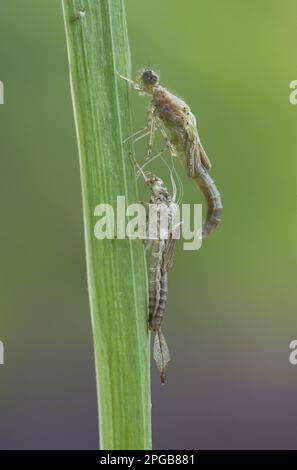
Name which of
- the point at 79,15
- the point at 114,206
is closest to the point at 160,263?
the point at 114,206

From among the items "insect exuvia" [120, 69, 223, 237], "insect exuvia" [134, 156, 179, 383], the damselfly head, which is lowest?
"insect exuvia" [134, 156, 179, 383]

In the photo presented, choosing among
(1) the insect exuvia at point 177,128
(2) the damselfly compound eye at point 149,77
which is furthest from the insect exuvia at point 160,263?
(2) the damselfly compound eye at point 149,77

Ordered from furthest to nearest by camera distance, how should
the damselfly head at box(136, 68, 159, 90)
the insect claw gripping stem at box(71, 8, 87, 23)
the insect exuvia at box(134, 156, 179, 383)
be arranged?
the damselfly head at box(136, 68, 159, 90) → the insect exuvia at box(134, 156, 179, 383) → the insect claw gripping stem at box(71, 8, 87, 23)

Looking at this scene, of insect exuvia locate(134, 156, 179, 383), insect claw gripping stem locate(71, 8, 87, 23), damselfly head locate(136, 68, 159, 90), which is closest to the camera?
insect claw gripping stem locate(71, 8, 87, 23)

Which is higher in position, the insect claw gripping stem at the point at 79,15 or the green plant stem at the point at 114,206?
the insect claw gripping stem at the point at 79,15

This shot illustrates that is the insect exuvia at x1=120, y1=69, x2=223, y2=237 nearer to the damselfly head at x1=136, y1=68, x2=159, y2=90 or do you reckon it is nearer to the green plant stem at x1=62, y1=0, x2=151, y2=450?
the damselfly head at x1=136, y1=68, x2=159, y2=90

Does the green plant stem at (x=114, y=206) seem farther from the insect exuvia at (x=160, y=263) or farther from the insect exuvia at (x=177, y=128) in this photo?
the insect exuvia at (x=177, y=128)

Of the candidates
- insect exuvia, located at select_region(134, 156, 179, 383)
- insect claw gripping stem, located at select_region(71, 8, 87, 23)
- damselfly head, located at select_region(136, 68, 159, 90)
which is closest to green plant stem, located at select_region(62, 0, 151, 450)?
insect claw gripping stem, located at select_region(71, 8, 87, 23)
